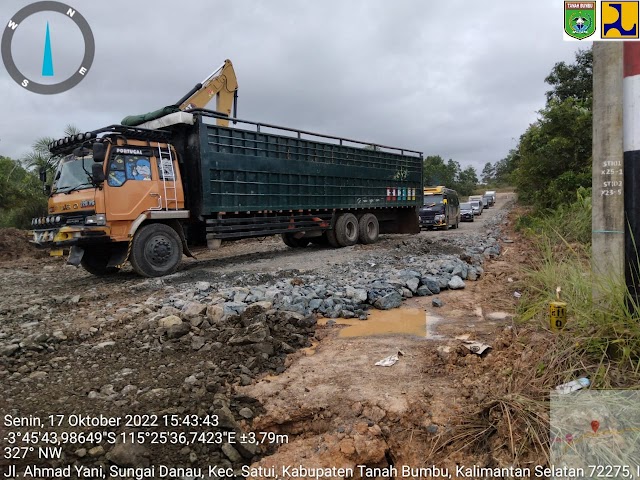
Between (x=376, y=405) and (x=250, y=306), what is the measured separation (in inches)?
104

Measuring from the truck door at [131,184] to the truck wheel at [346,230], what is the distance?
537cm

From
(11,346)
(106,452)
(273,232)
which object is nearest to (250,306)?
(11,346)

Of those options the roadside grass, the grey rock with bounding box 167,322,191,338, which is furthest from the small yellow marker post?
the grey rock with bounding box 167,322,191,338

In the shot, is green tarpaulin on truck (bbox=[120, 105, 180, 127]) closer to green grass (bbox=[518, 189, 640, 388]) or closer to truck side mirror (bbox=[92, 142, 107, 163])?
truck side mirror (bbox=[92, 142, 107, 163])

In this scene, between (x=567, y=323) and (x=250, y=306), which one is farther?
(x=250, y=306)

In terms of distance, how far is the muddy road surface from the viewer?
2641 mm

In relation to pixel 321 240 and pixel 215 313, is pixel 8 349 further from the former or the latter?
pixel 321 240

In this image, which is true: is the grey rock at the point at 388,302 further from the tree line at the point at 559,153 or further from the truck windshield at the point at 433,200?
the truck windshield at the point at 433,200

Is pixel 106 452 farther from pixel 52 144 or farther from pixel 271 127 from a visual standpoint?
pixel 271 127

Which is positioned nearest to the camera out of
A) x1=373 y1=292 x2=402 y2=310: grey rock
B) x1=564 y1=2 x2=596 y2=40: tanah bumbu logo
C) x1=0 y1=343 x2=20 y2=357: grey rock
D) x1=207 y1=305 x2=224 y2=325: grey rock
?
x1=564 y1=2 x2=596 y2=40: tanah bumbu logo

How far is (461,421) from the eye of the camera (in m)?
Answer: 2.64

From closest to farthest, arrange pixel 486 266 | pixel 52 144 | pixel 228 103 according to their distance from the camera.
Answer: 1. pixel 52 144
2. pixel 486 266
3. pixel 228 103

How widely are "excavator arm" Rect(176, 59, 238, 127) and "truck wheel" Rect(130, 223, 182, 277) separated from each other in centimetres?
279

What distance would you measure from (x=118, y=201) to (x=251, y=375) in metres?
4.94
